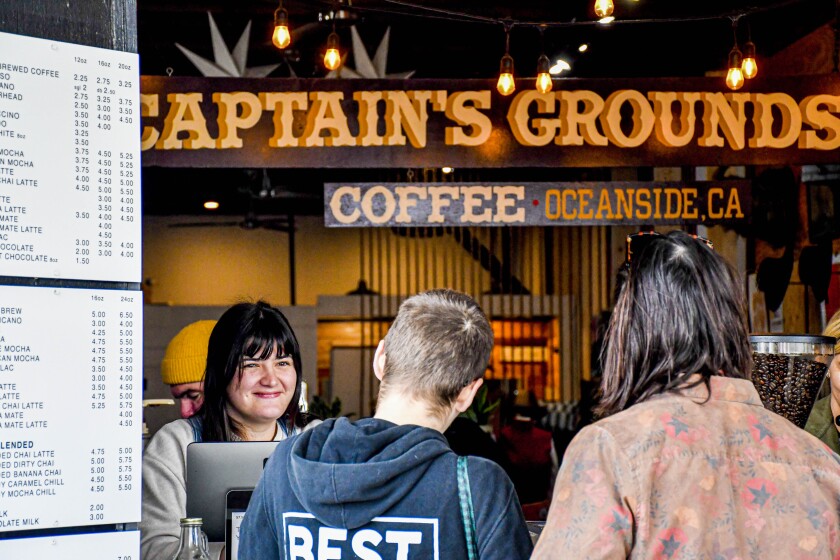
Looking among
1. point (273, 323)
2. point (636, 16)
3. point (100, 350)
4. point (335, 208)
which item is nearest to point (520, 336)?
point (636, 16)

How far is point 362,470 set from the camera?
1.67m

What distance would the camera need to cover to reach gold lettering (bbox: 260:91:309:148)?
452 cm

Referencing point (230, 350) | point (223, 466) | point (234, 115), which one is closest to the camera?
point (223, 466)

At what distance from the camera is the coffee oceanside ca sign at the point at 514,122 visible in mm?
4523

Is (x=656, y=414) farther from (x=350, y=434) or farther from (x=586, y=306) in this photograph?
(x=586, y=306)

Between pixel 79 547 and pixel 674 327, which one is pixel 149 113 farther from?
pixel 674 327

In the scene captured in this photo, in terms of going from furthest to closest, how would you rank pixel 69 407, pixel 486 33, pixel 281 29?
pixel 486 33 → pixel 281 29 → pixel 69 407

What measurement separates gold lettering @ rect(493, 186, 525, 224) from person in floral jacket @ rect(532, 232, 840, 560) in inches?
116

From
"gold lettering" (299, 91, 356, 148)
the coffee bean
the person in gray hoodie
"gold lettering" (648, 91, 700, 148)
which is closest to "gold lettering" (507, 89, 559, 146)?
"gold lettering" (648, 91, 700, 148)

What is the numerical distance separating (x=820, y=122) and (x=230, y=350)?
3086 millimetres

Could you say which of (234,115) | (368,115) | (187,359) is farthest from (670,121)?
(187,359)

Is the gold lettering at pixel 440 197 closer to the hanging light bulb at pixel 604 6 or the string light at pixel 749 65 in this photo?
the hanging light bulb at pixel 604 6

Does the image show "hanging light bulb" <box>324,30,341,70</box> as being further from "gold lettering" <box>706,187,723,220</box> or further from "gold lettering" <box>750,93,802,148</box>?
"gold lettering" <box>750,93,802,148</box>

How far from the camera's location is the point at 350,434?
1.73 m
